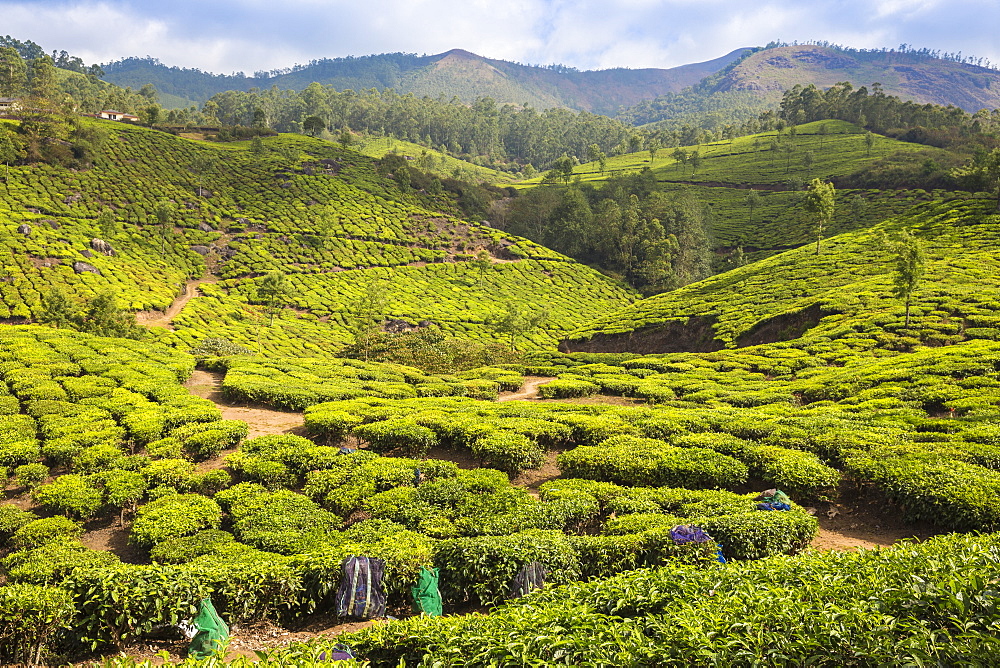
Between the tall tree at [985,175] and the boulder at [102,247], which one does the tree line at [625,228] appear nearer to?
the tall tree at [985,175]

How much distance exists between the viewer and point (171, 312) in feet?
184

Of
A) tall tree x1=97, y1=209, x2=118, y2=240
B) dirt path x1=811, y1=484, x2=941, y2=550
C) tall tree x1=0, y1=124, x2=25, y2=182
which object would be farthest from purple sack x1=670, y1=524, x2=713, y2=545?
tall tree x1=0, y1=124, x2=25, y2=182

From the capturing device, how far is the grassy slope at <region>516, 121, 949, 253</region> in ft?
306

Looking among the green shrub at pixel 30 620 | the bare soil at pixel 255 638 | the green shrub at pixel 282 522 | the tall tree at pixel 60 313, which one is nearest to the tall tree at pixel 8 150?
the tall tree at pixel 60 313

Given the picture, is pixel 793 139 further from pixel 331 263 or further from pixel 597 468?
pixel 597 468

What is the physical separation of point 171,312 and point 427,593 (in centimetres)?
5716

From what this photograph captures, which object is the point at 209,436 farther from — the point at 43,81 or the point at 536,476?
the point at 43,81

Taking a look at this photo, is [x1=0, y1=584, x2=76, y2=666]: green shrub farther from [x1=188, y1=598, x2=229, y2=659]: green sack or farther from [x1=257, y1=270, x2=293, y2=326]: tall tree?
[x1=257, y1=270, x2=293, y2=326]: tall tree

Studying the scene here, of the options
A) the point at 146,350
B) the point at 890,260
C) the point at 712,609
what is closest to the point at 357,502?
the point at 712,609

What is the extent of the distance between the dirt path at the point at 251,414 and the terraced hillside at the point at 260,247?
17975 mm

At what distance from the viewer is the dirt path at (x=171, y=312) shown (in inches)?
2022

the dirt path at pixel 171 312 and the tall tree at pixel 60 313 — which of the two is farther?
the dirt path at pixel 171 312

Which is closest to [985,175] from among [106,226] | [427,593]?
[427,593]

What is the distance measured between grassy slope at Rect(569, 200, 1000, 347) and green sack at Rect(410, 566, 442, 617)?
123ft
